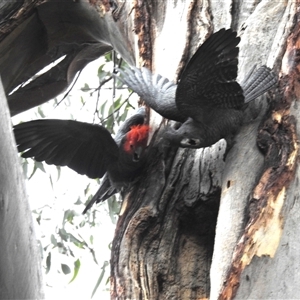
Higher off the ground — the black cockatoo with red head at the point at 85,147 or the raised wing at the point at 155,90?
the raised wing at the point at 155,90

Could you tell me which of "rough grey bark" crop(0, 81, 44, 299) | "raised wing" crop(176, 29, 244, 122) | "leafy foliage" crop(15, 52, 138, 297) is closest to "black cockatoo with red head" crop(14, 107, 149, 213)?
"raised wing" crop(176, 29, 244, 122)

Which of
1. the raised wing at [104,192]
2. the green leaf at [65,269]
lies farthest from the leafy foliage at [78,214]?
the raised wing at [104,192]

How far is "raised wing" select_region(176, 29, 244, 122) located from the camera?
1.75 metres

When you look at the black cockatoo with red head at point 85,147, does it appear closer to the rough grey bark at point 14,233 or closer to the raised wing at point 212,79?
the raised wing at point 212,79

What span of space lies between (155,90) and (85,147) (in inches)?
14.1

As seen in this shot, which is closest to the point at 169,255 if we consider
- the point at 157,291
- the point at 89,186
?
the point at 157,291

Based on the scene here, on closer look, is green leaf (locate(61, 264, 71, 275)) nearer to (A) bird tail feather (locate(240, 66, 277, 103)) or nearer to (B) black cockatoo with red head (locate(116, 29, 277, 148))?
(B) black cockatoo with red head (locate(116, 29, 277, 148))

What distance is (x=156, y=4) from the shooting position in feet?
8.15

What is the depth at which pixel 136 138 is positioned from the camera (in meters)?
2.15

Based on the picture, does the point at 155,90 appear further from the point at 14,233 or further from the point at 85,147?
the point at 14,233

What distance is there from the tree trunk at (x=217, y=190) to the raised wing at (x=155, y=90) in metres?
0.12

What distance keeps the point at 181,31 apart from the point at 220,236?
2.93 feet

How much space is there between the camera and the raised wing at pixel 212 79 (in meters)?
1.75

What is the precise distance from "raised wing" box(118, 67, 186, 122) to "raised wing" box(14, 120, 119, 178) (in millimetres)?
204
